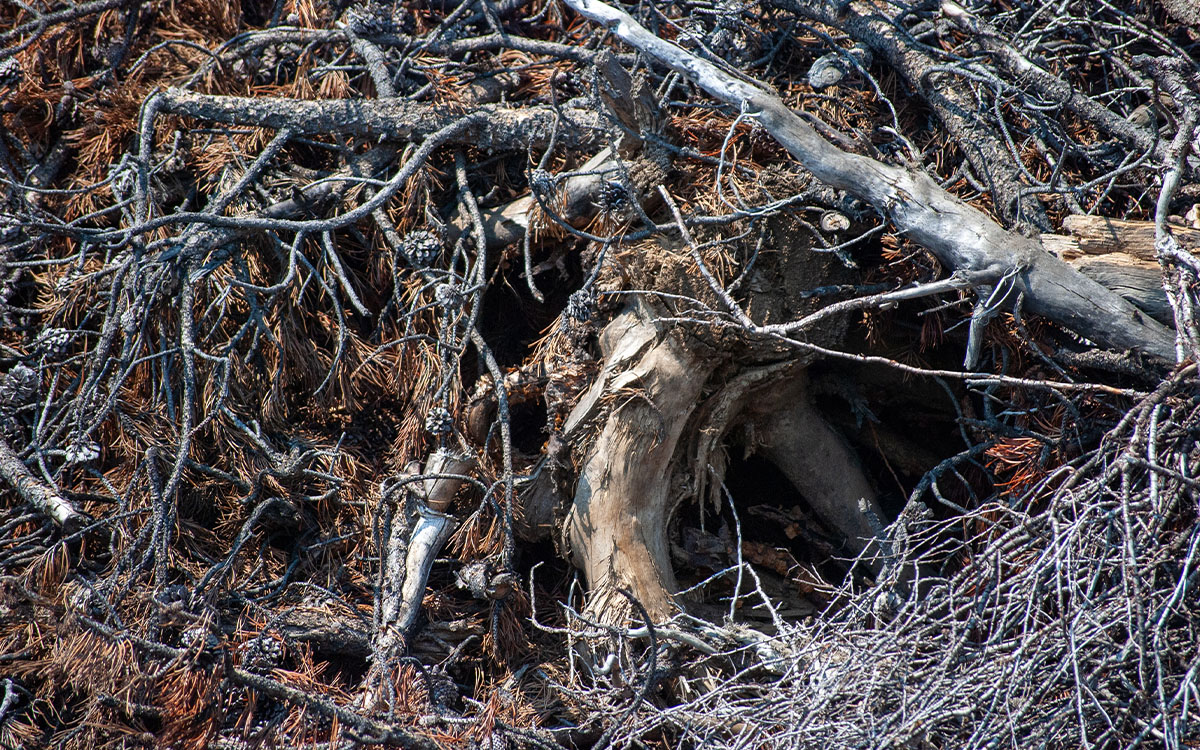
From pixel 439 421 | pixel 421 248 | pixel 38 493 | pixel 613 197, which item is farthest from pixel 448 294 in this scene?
pixel 38 493

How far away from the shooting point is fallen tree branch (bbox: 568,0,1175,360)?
1924 millimetres

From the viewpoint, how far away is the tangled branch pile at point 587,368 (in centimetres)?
190

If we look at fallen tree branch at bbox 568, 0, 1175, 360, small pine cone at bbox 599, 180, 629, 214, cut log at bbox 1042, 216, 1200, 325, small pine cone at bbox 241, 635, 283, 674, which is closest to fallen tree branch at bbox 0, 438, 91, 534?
small pine cone at bbox 241, 635, 283, 674

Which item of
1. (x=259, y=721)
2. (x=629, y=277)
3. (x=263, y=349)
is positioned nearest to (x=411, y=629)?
(x=259, y=721)

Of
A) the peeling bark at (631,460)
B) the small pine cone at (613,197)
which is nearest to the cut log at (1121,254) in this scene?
the peeling bark at (631,460)

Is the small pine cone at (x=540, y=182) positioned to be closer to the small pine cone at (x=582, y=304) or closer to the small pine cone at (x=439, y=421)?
the small pine cone at (x=582, y=304)

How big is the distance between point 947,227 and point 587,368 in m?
1.06

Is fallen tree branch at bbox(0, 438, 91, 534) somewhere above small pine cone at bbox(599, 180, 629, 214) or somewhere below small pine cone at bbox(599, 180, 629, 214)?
below

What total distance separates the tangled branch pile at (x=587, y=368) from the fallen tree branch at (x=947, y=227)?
1 cm

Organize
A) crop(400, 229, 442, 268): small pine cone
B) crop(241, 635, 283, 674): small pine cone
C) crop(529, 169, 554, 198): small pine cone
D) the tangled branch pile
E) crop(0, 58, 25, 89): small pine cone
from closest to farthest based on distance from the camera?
the tangled branch pile → crop(241, 635, 283, 674): small pine cone → crop(529, 169, 554, 198): small pine cone → crop(400, 229, 442, 268): small pine cone → crop(0, 58, 25, 89): small pine cone

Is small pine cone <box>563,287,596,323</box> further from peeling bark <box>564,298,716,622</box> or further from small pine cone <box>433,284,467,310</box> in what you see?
small pine cone <box>433,284,467,310</box>

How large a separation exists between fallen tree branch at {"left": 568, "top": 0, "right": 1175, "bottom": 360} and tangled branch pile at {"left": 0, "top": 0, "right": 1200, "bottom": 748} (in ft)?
0.03

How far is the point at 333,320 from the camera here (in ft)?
8.42

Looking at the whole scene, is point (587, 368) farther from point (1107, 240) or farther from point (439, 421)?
point (1107, 240)
